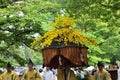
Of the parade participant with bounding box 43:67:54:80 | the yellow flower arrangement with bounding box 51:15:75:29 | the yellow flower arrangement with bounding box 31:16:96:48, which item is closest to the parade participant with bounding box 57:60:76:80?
the yellow flower arrangement with bounding box 31:16:96:48

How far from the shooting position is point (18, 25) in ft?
54.1

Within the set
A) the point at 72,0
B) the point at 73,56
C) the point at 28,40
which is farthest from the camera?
the point at 28,40

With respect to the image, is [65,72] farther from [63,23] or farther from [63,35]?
[63,23]

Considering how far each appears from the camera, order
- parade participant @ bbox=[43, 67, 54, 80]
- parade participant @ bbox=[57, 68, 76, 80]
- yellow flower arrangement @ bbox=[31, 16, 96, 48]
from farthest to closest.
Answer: parade participant @ bbox=[43, 67, 54, 80], parade participant @ bbox=[57, 68, 76, 80], yellow flower arrangement @ bbox=[31, 16, 96, 48]

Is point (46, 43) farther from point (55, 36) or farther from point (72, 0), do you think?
point (72, 0)

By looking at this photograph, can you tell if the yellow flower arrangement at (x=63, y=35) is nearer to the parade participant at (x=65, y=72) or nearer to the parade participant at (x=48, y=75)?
the parade participant at (x=65, y=72)

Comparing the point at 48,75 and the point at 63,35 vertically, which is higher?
the point at 63,35

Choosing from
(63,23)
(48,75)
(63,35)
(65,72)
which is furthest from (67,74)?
(48,75)

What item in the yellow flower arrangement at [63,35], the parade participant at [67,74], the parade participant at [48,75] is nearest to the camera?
the yellow flower arrangement at [63,35]

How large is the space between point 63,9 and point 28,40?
2.13 m

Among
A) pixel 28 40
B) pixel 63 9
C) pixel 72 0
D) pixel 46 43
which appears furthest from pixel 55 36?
pixel 28 40

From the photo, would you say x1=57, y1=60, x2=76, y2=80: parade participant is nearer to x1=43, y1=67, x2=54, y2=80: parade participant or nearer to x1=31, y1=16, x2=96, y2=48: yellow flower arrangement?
x1=31, y1=16, x2=96, y2=48: yellow flower arrangement

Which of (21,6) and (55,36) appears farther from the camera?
(21,6)

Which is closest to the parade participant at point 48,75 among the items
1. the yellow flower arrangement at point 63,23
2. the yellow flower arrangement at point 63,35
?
the yellow flower arrangement at point 63,35
